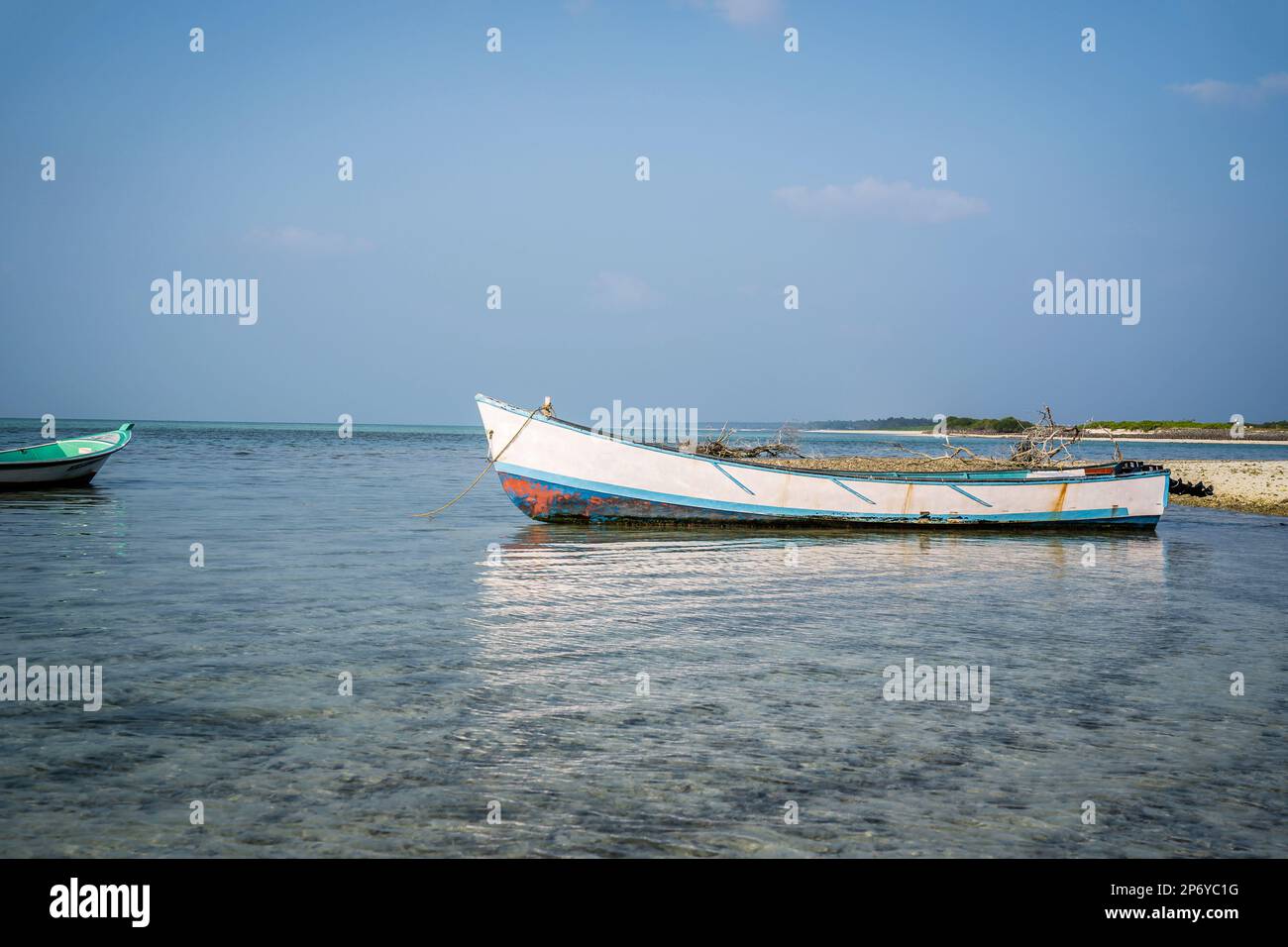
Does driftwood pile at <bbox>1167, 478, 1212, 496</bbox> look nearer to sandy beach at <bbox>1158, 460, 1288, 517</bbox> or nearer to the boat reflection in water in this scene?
sandy beach at <bbox>1158, 460, 1288, 517</bbox>

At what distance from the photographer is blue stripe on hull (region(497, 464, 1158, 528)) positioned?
716 inches

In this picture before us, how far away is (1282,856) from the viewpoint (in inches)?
168

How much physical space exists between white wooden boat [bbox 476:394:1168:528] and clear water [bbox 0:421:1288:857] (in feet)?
13.0

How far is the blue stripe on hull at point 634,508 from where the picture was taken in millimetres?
18188

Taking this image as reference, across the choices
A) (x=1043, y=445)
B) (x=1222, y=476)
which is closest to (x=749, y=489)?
(x=1043, y=445)

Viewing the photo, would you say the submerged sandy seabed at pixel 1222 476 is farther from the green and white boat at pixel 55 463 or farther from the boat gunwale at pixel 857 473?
the green and white boat at pixel 55 463

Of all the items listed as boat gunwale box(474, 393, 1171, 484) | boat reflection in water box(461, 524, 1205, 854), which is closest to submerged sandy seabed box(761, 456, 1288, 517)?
boat gunwale box(474, 393, 1171, 484)

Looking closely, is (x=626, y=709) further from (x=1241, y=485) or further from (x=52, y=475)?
(x=1241, y=485)

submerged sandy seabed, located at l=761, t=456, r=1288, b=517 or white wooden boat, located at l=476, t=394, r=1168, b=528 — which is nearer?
white wooden boat, located at l=476, t=394, r=1168, b=528

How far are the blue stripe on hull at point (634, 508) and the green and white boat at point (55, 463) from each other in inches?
576

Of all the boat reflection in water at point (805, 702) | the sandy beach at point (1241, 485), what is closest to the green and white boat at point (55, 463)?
the boat reflection in water at point (805, 702)
